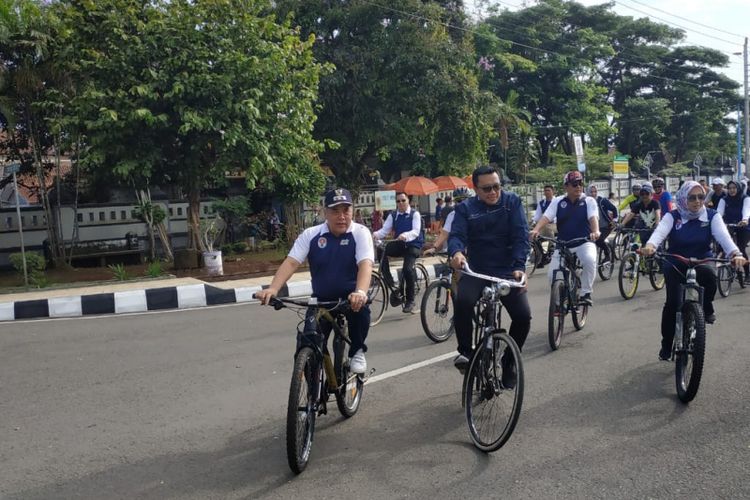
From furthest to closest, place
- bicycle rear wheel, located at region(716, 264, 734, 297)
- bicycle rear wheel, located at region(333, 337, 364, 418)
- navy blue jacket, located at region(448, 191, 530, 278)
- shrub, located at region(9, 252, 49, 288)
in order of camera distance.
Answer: shrub, located at region(9, 252, 49, 288), bicycle rear wheel, located at region(716, 264, 734, 297), navy blue jacket, located at region(448, 191, 530, 278), bicycle rear wheel, located at region(333, 337, 364, 418)

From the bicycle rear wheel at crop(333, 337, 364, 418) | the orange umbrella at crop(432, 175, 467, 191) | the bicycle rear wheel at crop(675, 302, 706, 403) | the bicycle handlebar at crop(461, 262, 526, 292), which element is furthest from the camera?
the orange umbrella at crop(432, 175, 467, 191)

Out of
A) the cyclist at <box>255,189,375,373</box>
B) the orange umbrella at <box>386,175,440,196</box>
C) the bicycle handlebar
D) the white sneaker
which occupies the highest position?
the orange umbrella at <box>386,175,440,196</box>

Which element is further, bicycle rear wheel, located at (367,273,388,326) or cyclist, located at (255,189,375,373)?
bicycle rear wheel, located at (367,273,388,326)

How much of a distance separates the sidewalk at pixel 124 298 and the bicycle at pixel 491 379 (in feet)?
18.8

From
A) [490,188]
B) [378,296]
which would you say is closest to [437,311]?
[378,296]

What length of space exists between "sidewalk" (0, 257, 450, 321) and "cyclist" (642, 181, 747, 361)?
4904mm

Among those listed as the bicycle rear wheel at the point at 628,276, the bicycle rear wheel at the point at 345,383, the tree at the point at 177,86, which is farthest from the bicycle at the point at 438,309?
the tree at the point at 177,86

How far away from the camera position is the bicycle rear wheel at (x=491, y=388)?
432 cm

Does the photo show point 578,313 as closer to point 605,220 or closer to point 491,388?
point 605,220

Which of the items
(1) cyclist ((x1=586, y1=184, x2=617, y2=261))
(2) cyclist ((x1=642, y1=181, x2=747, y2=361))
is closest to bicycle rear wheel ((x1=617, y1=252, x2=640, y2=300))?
(1) cyclist ((x1=586, y1=184, x2=617, y2=261))

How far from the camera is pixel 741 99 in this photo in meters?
46.3

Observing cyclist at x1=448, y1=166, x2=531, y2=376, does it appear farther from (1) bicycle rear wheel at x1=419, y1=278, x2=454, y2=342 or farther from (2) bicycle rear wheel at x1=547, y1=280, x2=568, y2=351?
(1) bicycle rear wheel at x1=419, y1=278, x2=454, y2=342

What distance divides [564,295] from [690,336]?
223 cm

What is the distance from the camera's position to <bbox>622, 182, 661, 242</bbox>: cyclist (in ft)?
37.8
